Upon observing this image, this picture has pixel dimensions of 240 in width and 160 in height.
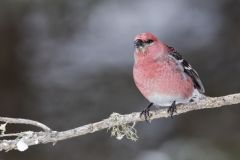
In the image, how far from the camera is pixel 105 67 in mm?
7672

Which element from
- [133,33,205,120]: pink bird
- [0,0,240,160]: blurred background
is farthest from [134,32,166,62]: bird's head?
[0,0,240,160]: blurred background

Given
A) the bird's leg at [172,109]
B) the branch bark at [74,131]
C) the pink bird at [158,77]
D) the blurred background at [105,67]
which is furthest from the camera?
the blurred background at [105,67]

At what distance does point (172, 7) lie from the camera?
8273 mm

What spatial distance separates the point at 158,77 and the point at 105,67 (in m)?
3.31

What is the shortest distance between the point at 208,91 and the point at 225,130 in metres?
0.57

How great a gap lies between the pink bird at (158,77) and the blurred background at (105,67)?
1.82 m

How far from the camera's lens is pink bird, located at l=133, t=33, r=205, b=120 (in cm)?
439

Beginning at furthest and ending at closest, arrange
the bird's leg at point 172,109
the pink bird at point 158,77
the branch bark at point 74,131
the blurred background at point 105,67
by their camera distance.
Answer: the blurred background at point 105,67 → the pink bird at point 158,77 → the bird's leg at point 172,109 → the branch bark at point 74,131

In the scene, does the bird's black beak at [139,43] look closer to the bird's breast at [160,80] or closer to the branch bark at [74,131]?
the bird's breast at [160,80]

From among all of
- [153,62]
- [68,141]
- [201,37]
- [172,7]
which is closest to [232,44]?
[201,37]

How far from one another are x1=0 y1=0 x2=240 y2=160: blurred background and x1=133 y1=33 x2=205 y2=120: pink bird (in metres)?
1.82

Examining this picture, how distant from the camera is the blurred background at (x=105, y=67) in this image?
6797 mm

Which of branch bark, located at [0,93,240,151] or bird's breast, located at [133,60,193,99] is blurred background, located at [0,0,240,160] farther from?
branch bark, located at [0,93,240,151]

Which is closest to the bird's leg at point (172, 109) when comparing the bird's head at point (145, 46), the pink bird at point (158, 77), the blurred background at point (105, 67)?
the pink bird at point (158, 77)
